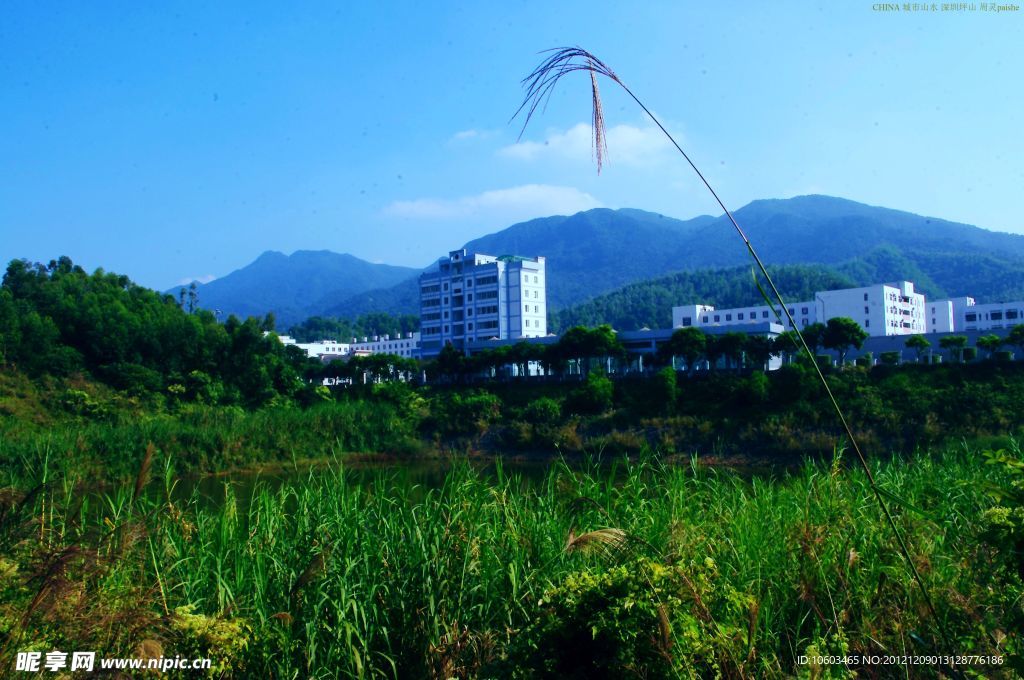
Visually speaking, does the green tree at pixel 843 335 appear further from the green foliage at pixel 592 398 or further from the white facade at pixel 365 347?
the white facade at pixel 365 347

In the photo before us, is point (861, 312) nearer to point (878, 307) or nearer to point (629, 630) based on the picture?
point (878, 307)

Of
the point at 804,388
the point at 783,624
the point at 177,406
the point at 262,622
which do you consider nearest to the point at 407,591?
the point at 262,622

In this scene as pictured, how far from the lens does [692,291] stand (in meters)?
93.4

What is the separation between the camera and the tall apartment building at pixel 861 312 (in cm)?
4178

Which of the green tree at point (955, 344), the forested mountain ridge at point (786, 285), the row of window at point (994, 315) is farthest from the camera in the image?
the forested mountain ridge at point (786, 285)

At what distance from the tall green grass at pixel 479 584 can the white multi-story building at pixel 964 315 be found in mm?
47782

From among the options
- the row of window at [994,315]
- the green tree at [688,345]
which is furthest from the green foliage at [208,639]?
the row of window at [994,315]

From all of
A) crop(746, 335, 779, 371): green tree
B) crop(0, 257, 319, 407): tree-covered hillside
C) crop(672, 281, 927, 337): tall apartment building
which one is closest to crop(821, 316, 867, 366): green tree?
crop(746, 335, 779, 371): green tree

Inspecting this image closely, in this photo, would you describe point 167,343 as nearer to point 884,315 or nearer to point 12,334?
point 12,334

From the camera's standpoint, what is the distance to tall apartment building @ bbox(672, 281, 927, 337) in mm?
41781

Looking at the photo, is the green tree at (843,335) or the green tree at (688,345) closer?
the green tree at (843,335)

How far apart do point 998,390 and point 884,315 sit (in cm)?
2032
